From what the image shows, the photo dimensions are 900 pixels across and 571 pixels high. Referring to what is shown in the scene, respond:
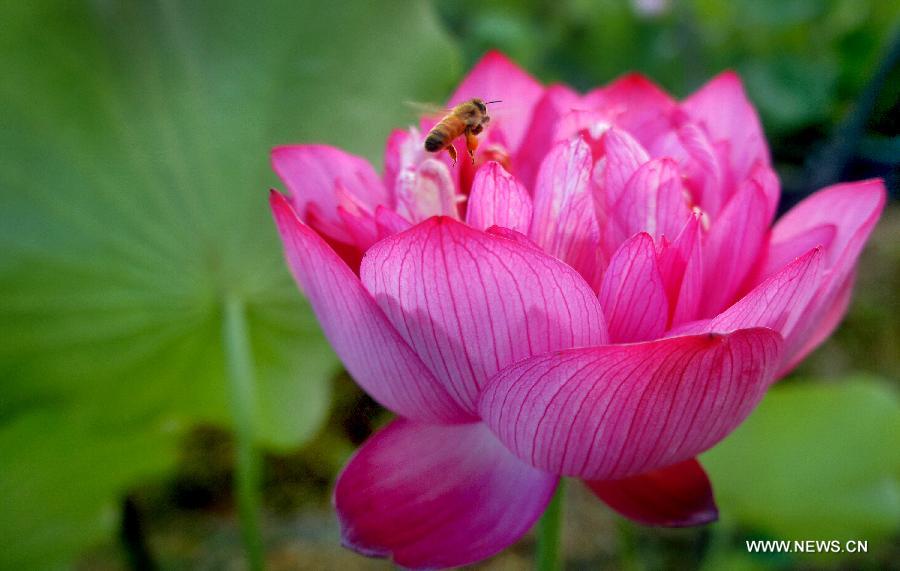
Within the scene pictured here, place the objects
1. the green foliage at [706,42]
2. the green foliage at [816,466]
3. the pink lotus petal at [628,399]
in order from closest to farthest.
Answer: the pink lotus petal at [628,399]
the green foliage at [816,466]
the green foliage at [706,42]

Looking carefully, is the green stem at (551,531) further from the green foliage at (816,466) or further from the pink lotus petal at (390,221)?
the green foliage at (816,466)

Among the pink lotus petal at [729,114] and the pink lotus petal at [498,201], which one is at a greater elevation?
the pink lotus petal at [498,201]

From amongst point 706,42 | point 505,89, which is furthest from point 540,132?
point 706,42

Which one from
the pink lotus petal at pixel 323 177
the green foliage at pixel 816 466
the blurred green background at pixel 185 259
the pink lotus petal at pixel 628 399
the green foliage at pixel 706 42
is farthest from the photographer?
the green foliage at pixel 706 42

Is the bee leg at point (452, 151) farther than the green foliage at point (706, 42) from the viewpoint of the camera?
No

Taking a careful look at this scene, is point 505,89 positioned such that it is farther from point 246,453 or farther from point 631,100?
point 246,453

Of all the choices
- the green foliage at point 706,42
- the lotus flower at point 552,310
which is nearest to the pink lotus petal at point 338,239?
the lotus flower at point 552,310

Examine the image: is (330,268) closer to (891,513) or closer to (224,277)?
(224,277)
